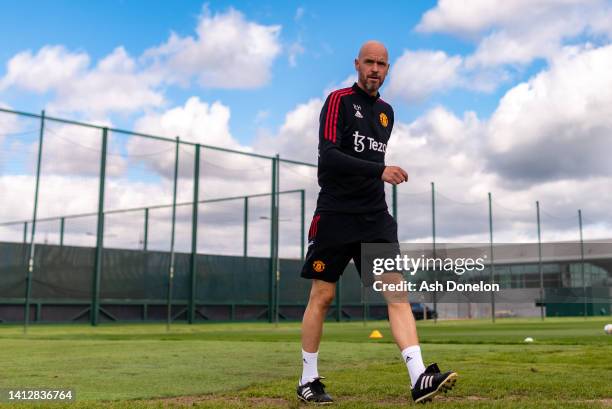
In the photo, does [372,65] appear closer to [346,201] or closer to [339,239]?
[346,201]

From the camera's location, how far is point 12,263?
738 inches

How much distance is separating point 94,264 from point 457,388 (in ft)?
57.1

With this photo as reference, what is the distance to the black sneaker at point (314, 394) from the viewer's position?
3.43 m

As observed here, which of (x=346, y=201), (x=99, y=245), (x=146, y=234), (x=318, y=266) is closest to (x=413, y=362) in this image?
(x=318, y=266)

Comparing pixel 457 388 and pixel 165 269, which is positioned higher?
pixel 165 269

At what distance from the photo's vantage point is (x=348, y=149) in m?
3.72

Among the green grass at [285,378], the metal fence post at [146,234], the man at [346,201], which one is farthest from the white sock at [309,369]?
the metal fence post at [146,234]

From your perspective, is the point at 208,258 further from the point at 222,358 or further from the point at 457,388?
the point at 457,388

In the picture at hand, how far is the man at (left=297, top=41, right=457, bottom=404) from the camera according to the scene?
11.8 ft

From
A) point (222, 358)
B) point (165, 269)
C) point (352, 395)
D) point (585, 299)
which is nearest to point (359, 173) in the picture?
point (352, 395)

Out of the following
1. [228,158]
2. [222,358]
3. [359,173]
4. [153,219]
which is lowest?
Result: [222,358]

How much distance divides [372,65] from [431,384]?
164 cm

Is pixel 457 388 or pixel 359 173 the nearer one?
pixel 359 173

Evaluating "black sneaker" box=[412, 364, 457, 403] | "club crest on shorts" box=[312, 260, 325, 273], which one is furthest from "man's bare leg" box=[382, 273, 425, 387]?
"club crest on shorts" box=[312, 260, 325, 273]
